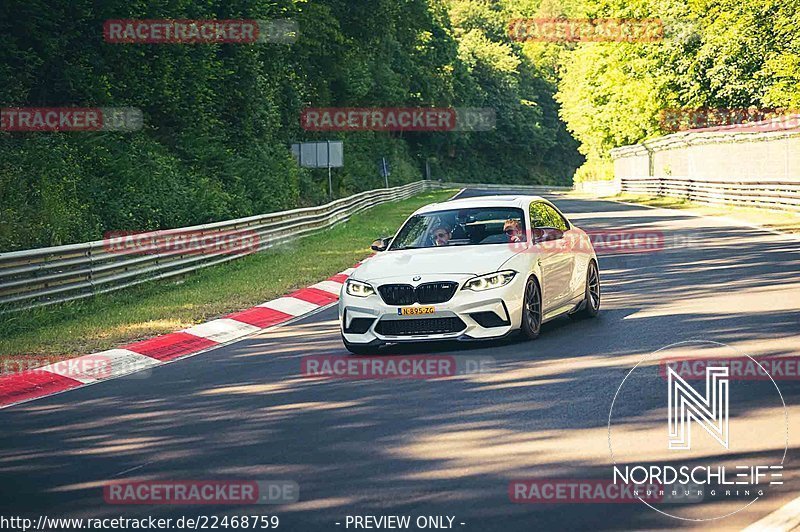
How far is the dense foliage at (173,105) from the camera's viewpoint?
2497 centimetres

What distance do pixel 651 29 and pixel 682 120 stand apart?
18.5 feet

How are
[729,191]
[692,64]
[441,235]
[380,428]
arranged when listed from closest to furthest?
[380,428]
[441,235]
[729,191]
[692,64]

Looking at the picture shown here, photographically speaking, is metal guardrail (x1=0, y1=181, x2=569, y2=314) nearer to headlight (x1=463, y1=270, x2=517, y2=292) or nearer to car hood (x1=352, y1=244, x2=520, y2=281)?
car hood (x1=352, y1=244, x2=520, y2=281)

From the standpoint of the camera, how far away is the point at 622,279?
63.2ft

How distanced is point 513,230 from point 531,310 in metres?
1.08

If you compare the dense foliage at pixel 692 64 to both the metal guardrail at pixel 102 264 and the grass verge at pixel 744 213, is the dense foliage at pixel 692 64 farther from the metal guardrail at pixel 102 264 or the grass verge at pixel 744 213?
the metal guardrail at pixel 102 264

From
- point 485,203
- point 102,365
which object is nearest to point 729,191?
point 485,203

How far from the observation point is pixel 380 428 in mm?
8633

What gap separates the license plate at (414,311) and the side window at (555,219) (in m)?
2.98

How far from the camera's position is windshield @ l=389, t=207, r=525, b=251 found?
43.6 feet

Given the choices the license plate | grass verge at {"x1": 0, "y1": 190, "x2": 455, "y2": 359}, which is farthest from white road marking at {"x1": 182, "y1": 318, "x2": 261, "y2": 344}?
the license plate

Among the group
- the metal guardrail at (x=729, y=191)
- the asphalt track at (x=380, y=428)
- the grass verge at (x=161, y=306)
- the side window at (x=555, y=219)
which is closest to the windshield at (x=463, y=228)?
the side window at (x=555, y=219)

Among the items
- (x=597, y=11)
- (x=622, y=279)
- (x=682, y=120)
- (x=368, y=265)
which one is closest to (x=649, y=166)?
(x=682, y=120)

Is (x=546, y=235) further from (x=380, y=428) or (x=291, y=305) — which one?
(x=291, y=305)
